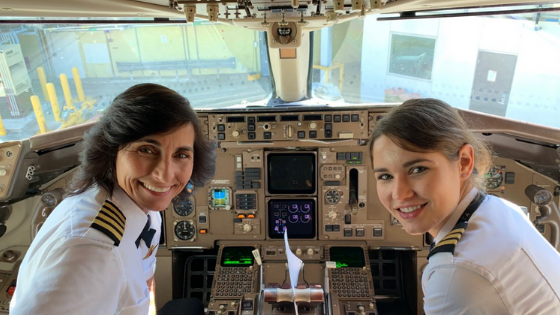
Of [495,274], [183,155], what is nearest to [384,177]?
[495,274]

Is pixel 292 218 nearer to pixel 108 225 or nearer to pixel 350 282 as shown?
pixel 350 282

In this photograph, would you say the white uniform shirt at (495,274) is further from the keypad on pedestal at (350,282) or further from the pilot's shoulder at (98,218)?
the keypad on pedestal at (350,282)

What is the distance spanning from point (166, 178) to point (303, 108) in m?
1.73

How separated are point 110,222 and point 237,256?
6.70ft

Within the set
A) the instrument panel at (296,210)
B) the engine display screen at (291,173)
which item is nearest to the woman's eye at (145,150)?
the instrument panel at (296,210)

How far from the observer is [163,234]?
3.23m

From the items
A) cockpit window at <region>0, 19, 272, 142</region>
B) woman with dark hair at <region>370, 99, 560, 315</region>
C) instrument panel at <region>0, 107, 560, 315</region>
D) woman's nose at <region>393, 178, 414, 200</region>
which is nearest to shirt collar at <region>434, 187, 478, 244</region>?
woman with dark hair at <region>370, 99, 560, 315</region>

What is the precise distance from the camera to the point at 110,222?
3.91 feet

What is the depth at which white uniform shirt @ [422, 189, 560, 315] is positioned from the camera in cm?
98

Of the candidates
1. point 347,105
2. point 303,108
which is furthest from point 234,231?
point 347,105

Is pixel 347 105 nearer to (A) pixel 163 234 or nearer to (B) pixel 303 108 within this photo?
(B) pixel 303 108

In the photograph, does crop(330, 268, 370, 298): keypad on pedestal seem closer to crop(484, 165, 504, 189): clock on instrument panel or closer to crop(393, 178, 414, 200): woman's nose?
crop(484, 165, 504, 189): clock on instrument panel

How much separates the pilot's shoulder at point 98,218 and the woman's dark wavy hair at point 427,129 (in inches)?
33.9

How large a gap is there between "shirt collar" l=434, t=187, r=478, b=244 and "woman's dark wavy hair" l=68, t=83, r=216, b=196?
2.95ft
